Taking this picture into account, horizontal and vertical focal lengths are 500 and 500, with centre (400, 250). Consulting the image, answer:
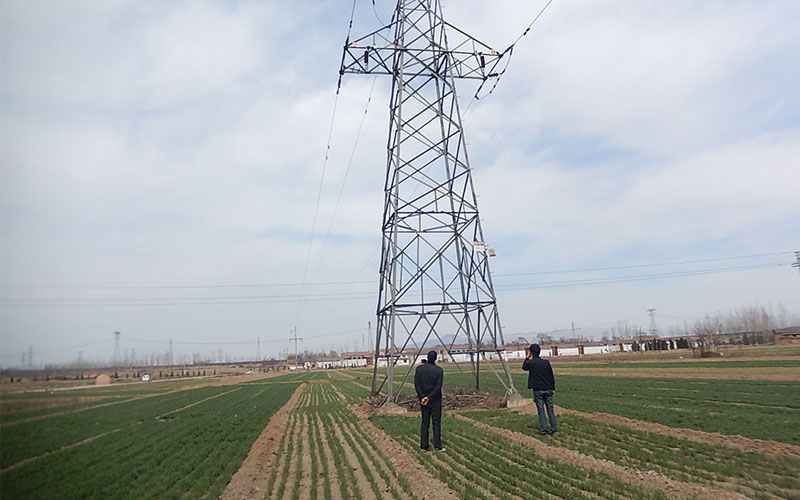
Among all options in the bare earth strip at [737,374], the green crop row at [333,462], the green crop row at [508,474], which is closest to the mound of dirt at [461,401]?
the green crop row at [333,462]

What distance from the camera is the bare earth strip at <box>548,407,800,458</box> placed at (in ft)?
33.2

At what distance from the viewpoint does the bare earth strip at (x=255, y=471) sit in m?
9.34

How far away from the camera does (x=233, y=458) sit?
12.7 meters

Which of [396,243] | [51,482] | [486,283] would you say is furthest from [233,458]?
[486,283]

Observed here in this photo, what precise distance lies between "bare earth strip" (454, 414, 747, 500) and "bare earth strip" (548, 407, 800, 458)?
324 centimetres

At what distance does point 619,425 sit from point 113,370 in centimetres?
1256

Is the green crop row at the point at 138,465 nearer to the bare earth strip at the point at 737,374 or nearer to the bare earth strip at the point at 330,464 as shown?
the bare earth strip at the point at 330,464

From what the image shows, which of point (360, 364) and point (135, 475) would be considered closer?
point (135, 475)

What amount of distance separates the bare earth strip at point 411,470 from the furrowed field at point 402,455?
4cm

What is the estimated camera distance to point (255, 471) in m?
11.2

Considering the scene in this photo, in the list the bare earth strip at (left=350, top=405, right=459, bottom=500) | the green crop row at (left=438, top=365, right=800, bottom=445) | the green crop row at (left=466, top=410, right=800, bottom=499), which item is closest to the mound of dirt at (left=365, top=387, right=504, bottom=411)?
the green crop row at (left=438, top=365, right=800, bottom=445)

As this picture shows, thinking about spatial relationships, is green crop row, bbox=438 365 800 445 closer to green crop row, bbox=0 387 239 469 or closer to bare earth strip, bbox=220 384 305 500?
bare earth strip, bbox=220 384 305 500

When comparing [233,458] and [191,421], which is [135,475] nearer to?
[233,458]

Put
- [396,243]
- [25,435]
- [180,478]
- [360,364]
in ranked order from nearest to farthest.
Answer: [25,435]
[180,478]
[396,243]
[360,364]
